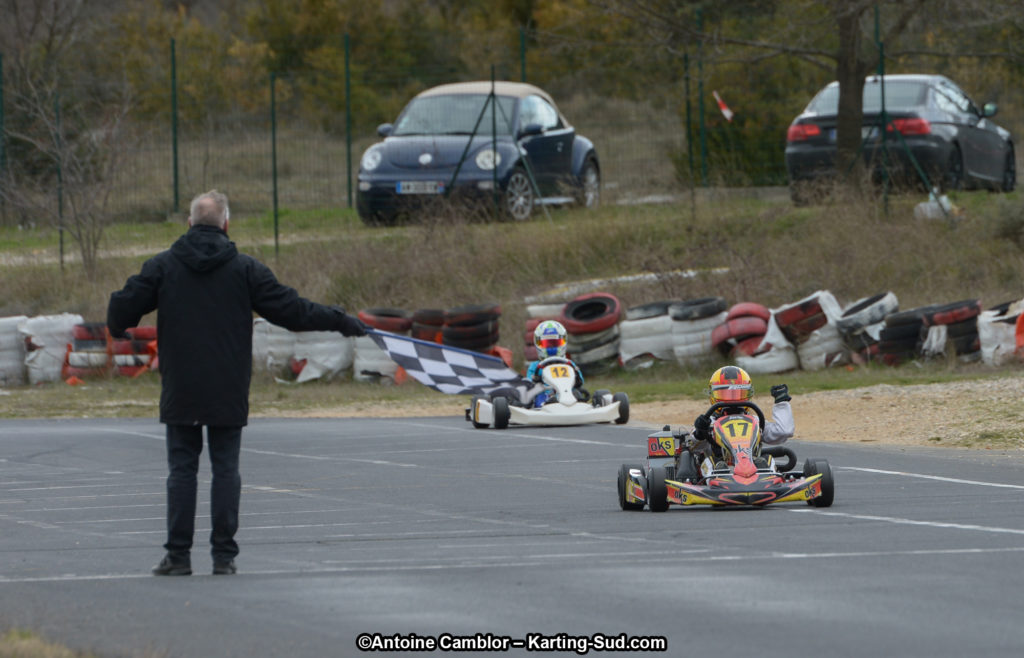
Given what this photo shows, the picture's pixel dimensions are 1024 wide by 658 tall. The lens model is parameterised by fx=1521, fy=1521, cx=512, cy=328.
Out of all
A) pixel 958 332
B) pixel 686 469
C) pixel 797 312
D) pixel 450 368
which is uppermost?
pixel 797 312

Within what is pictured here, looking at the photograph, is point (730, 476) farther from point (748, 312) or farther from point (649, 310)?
point (649, 310)

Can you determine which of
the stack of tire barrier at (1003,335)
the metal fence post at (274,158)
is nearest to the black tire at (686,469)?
the stack of tire barrier at (1003,335)

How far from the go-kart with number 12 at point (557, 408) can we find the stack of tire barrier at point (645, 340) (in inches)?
152

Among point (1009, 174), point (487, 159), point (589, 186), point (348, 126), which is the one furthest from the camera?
point (348, 126)

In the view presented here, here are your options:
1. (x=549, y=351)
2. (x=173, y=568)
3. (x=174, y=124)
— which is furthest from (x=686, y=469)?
(x=174, y=124)

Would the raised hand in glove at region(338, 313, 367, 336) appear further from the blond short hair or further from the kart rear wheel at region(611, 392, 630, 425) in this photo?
Answer: the kart rear wheel at region(611, 392, 630, 425)

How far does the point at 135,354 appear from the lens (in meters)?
19.4

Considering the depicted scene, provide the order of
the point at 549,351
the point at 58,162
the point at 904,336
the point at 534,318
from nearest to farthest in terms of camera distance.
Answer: the point at 549,351
the point at 904,336
the point at 534,318
the point at 58,162

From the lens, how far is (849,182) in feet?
72.2

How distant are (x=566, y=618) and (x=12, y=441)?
8.96 m

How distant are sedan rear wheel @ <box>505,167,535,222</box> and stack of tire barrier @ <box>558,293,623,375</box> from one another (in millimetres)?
4469

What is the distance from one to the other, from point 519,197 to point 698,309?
5.62 metres

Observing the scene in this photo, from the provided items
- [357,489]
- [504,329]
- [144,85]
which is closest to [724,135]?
[504,329]

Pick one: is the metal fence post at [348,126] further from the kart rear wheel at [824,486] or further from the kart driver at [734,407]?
the kart rear wheel at [824,486]
